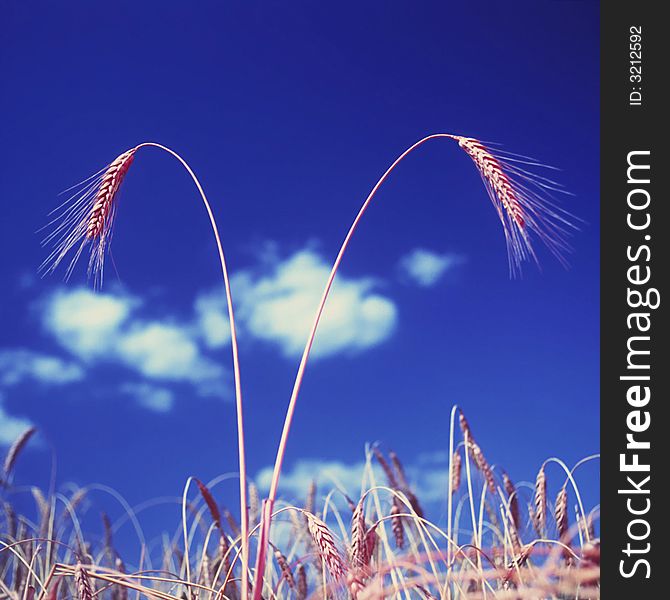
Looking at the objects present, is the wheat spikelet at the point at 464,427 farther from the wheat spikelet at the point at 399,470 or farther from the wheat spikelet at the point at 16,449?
the wheat spikelet at the point at 16,449

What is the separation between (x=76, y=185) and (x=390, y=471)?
1647 millimetres

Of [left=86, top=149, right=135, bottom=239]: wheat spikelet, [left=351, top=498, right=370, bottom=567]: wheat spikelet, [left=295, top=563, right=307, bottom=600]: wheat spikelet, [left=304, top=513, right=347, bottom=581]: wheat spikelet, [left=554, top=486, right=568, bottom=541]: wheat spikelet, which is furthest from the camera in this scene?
[left=295, top=563, right=307, bottom=600]: wheat spikelet

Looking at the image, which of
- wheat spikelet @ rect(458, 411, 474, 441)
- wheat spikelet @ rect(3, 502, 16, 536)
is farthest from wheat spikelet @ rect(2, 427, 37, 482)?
wheat spikelet @ rect(458, 411, 474, 441)

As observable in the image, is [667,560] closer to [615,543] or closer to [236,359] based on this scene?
[615,543]

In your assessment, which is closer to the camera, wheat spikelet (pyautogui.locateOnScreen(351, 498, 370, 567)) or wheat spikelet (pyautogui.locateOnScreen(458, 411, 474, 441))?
wheat spikelet (pyautogui.locateOnScreen(351, 498, 370, 567))

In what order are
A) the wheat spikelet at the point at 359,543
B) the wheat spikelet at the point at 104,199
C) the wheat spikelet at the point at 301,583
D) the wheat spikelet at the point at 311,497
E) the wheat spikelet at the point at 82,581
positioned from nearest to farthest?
the wheat spikelet at the point at 82,581, the wheat spikelet at the point at 359,543, the wheat spikelet at the point at 104,199, the wheat spikelet at the point at 301,583, the wheat spikelet at the point at 311,497

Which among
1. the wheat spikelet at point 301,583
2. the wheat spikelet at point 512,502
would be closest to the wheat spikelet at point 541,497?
the wheat spikelet at point 512,502

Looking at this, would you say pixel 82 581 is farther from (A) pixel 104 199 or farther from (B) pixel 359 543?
(A) pixel 104 199

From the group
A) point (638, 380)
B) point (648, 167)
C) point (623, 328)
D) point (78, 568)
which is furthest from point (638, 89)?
point (78, 568)

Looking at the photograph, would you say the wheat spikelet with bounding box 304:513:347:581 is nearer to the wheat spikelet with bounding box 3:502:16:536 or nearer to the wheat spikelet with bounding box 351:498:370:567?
the wheat spikelet with bounding box 351:498:370:567

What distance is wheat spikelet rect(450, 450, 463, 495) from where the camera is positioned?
8.33ft

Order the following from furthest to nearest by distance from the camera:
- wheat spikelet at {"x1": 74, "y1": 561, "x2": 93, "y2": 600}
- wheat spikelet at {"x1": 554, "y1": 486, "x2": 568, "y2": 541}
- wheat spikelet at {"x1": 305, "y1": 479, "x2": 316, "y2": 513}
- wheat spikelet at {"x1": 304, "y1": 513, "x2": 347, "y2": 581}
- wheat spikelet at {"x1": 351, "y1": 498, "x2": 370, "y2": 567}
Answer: wheat spikelet at {"x1": 305, "y1": 479, "x2": 316, "y2": 513}, wheat spikelet at {"x1": 554, "y1": 486, "x2": 568, "y2": 541}, wheat spikelet at {"x1": 351, "y1": 498, "x2": 370, "y2": 567}, wheat spikelet at {"x1": 304, "y1": 513, "x2": 347, "y2": 581}, wheat spikelet at {"x1": 74, "y1": 561, "x2": 93, "y2": 600}

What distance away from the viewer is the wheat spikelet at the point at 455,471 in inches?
100

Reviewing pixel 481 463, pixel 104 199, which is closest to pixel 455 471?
pixel 481 463
